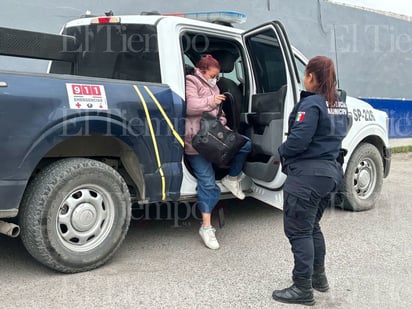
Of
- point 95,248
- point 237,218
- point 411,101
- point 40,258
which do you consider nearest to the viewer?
point 40,258

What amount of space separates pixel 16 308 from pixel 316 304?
6.60 ft

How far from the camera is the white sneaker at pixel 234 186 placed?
4.62 meters

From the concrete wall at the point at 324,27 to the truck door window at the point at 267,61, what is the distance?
3.43m

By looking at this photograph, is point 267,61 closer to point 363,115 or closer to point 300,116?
point 363,115

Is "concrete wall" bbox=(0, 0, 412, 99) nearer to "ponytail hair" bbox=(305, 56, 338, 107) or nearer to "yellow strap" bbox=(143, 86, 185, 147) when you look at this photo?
"yellow strap" bbox=(143, 86, 185, 147)

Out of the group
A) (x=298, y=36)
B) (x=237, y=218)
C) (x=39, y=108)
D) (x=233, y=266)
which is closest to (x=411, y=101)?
(x=298, y=36)

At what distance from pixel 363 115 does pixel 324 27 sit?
672 cm

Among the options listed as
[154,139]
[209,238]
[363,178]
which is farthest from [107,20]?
[363,178]

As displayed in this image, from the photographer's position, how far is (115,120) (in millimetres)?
3730

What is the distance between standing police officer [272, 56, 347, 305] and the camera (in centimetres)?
320

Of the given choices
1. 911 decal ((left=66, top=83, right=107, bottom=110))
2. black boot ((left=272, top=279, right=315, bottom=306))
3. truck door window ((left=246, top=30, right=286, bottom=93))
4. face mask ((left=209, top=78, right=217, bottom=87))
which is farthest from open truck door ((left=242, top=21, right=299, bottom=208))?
911 decal ((left=66, top=83, right=107, bottom=110))

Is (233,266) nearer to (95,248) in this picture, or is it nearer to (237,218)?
(95,248)

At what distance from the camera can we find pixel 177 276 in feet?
12.3

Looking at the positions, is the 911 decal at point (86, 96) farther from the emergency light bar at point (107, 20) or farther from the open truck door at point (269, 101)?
the open truck door at point (269, 101)
